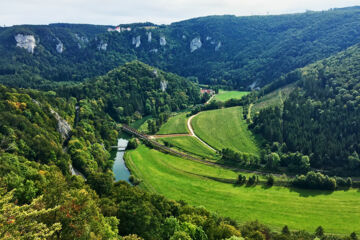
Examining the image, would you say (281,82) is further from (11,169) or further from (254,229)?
(11,169)

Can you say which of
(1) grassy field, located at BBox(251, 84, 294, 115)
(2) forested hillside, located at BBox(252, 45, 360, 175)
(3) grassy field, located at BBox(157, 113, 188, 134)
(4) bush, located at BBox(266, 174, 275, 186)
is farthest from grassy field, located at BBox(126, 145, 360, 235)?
(1) grassy field, located at BBox(251, 84, 294, 115)

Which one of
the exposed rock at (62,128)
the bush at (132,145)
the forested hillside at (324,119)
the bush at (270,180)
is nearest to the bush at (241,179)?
the bush at (270,180)

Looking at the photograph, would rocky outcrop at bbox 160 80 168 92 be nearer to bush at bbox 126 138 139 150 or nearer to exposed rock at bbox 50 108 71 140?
bush at bbox 126 138 139 150

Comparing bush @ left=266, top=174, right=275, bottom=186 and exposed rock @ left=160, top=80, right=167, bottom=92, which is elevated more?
exposed rock @ left=160, top=80, right=167, bottom=92

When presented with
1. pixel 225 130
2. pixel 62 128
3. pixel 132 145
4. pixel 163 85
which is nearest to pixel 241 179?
pixel 225 130

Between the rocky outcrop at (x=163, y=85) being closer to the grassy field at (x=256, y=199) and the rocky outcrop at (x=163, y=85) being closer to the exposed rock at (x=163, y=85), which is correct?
the exposed rock at (x=163, y=85)
